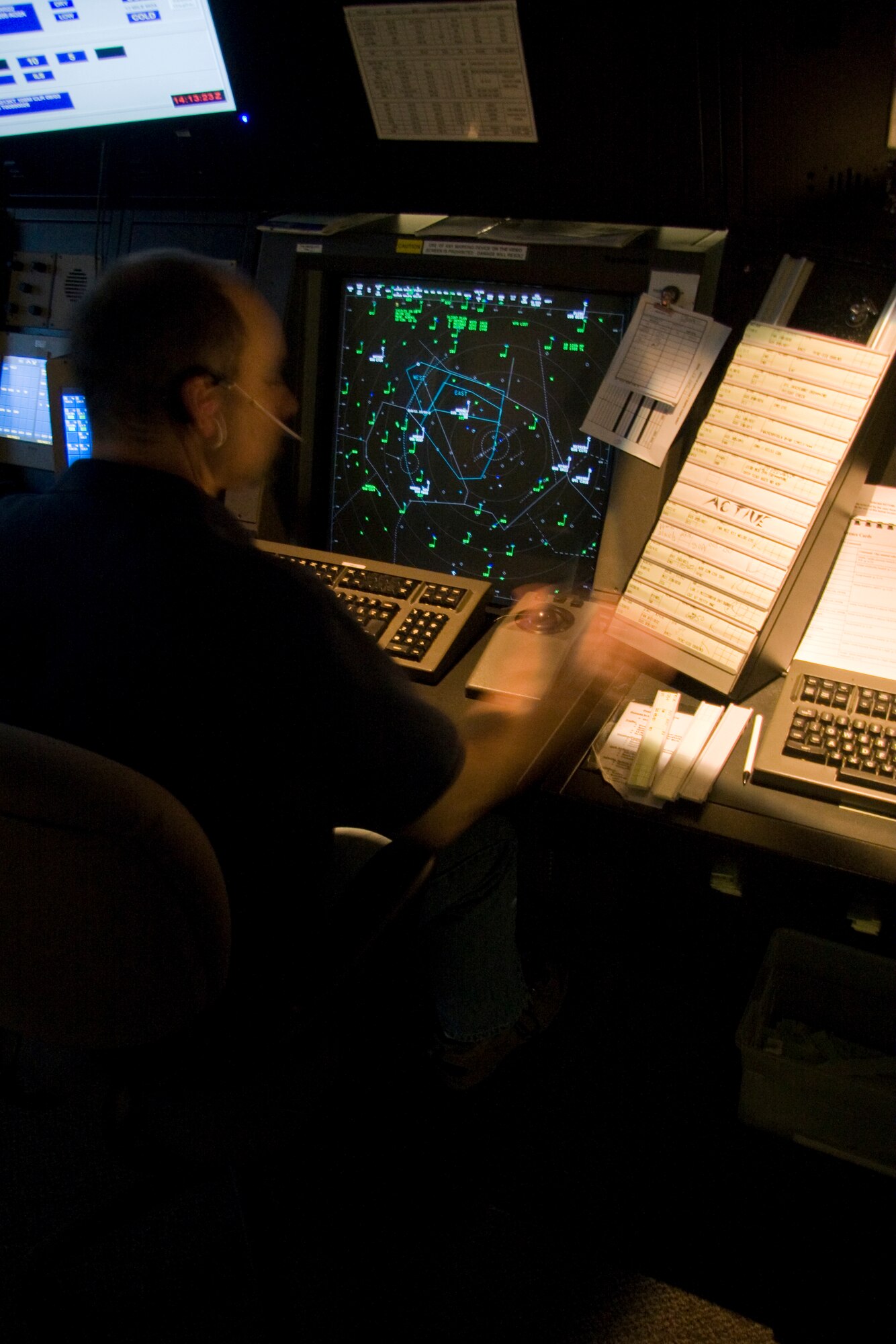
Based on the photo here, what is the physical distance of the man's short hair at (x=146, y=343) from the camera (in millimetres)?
921

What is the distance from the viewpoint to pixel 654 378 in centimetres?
131

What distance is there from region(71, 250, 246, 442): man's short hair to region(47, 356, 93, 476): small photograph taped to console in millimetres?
796

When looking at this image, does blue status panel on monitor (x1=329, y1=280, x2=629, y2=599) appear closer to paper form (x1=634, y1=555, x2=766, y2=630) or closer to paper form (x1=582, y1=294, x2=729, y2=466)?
paper form (x1=582, y1=294, x2=729, y2=466)

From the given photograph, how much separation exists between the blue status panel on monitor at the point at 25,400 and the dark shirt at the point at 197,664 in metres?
1.00

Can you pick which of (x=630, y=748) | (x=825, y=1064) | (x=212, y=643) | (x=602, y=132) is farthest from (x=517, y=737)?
(x=602, y=132)

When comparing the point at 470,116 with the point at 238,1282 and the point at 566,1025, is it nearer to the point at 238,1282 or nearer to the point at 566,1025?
the point at 566,1025

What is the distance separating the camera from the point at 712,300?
129 centimetres

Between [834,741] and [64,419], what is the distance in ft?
4.64

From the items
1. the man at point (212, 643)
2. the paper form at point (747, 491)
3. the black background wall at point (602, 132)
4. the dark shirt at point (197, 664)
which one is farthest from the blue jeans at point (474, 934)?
the black background wall at point (602, 132)

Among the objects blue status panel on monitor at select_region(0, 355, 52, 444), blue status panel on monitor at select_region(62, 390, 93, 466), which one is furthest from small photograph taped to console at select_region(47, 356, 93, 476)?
blue status panel on monitor at select_region(0, 355, 52, 444)

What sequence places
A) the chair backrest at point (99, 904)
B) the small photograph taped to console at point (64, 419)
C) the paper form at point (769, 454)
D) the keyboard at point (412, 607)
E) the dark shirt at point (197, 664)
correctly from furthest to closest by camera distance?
1. the small photograph taped to console at point (64, 419)
2. the keyboard at point (412, 607)
3. the paper form at point (769, 454)
4. the dark shirt at point (197, 664)
5. the chair backrest at point (99, 904)

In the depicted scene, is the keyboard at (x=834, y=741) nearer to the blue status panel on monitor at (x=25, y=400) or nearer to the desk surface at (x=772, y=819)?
the desk surface at (x=772, y=819)

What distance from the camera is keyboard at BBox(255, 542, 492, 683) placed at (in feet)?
4.21

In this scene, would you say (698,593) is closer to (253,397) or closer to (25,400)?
(253,397)
